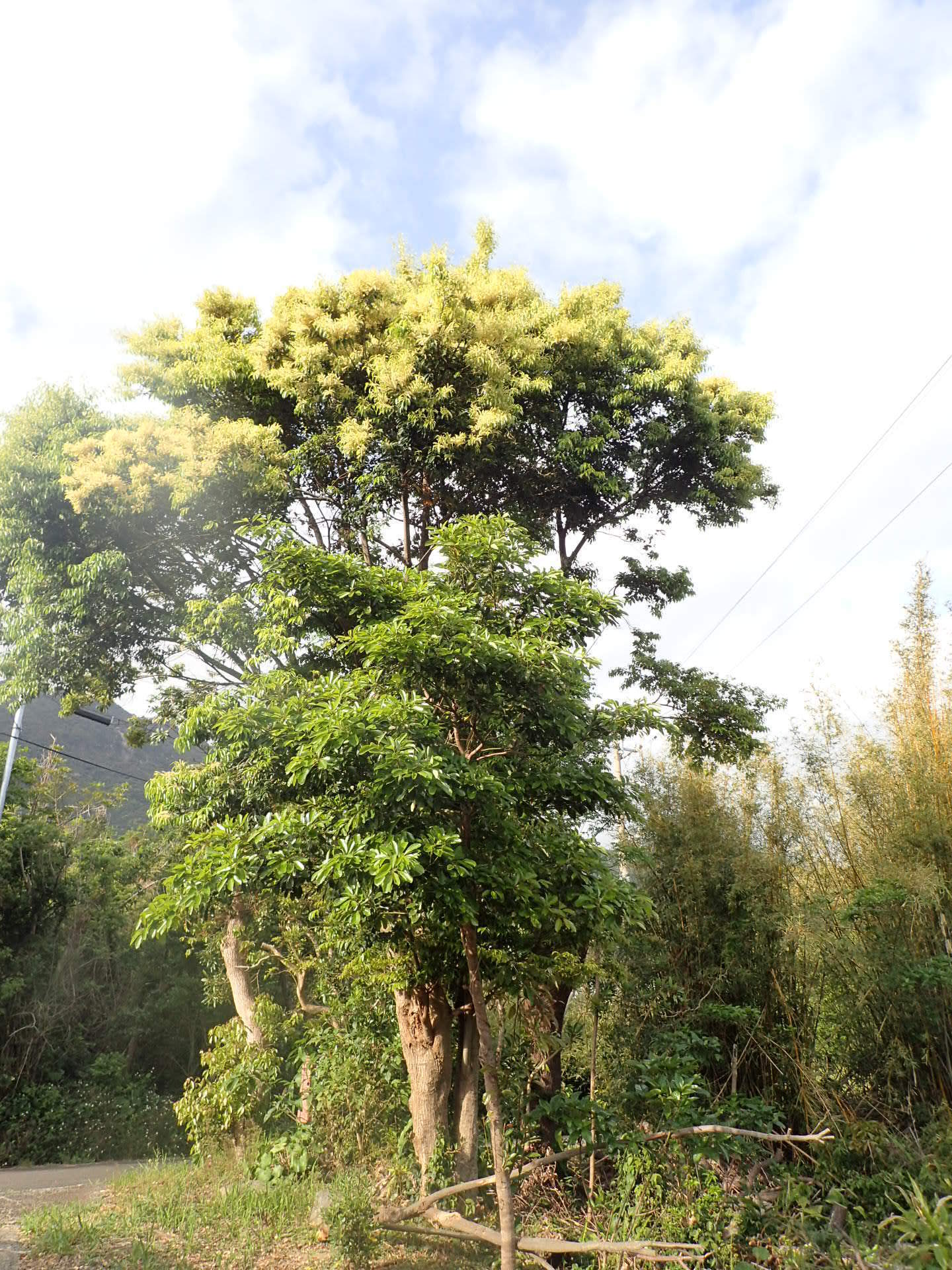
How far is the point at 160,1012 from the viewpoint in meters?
16.2

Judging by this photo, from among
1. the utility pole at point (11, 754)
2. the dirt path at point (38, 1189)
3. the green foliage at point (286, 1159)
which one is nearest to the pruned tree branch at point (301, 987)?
the green foliage at point (286, 1159)

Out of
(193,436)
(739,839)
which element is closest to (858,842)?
(739,839)

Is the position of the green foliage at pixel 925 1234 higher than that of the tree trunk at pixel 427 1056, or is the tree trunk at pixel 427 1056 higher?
the tree trunk at pixel 427 1056

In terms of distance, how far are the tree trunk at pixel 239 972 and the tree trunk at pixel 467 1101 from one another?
2993 millimetres

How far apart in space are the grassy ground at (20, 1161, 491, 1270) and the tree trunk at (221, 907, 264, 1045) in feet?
6.33

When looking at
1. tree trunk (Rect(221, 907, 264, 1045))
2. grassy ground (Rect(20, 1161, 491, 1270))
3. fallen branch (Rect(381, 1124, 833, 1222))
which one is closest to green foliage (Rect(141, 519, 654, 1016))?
fallen branch (Rect(381, 1124, 833, 1222))

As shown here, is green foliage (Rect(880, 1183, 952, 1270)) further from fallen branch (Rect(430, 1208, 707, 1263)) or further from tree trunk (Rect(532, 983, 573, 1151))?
tree trunk (Rect(532, 983, 573, 1151))

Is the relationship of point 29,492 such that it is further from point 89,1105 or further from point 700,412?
point 89,1105

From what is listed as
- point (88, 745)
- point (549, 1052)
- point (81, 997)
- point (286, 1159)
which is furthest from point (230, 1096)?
point (88, 745)

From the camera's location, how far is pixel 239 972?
9.30 m

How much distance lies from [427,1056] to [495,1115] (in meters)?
2.01

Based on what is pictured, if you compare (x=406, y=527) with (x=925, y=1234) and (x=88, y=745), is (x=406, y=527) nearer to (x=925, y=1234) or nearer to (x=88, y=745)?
(x=925, y=1234)

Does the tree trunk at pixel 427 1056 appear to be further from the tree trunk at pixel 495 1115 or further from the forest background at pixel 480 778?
the tree trunk at pixel 495 1115

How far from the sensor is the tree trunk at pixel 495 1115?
4527mm
